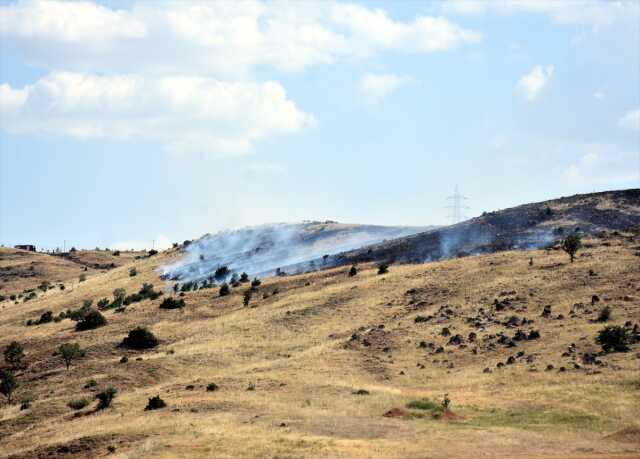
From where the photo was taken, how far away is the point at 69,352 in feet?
243

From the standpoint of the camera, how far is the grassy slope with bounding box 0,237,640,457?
4788 cm

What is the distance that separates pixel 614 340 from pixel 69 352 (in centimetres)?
4040

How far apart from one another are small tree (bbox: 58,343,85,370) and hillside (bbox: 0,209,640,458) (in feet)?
3.10

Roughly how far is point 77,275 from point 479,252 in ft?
286

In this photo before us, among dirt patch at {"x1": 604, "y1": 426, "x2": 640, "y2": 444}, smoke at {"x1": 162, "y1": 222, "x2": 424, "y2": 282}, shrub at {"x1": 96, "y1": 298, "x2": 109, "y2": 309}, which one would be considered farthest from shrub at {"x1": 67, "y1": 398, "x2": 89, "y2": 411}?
smoke at {"x1": 162, "y1": 222, "x2": 424, "y2": 282}

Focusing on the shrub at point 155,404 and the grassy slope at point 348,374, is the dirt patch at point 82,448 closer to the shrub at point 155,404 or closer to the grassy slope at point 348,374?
the grassy slope at point 348,374

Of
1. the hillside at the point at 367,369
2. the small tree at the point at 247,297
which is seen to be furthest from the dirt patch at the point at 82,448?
the small tree at the point at 247,297

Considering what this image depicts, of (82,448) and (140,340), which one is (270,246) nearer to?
(140,340)

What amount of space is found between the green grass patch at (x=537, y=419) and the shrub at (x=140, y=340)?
34630 mm

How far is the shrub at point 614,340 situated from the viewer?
61562 mm

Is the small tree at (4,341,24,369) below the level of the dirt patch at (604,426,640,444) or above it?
above

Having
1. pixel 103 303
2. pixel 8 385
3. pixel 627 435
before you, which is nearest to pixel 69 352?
pixel 8 385

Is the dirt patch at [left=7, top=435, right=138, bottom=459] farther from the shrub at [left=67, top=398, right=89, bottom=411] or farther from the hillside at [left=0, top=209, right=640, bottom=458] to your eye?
the shrub at [left=67, top=398, right=89, bottom=411]

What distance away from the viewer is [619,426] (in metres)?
48.8
